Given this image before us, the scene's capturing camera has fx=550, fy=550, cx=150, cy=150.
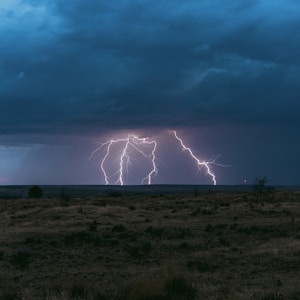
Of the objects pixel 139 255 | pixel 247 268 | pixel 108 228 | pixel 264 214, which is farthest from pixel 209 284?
pixel 264 214

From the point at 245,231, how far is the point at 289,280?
15.4 m

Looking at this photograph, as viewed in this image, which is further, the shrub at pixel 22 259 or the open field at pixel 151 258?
the shrub at pixel 22 259

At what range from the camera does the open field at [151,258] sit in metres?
14.0

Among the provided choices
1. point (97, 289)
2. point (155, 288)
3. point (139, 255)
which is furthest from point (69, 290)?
point (139, 255)

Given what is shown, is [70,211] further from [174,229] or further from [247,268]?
[247,268]

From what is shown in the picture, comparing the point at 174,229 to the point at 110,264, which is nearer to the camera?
the point at 110,264

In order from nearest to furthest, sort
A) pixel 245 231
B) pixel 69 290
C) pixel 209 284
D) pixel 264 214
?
pixel 69 290
pixel 209 284
pixel 245 231
pixel 264 214

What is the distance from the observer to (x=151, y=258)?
2216 centimetres

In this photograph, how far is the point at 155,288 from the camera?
13039mm

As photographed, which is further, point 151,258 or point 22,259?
point 151,258

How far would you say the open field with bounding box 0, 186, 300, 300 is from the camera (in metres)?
14.0

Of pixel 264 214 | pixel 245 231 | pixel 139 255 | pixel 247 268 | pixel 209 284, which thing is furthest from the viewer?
pixel 264 214

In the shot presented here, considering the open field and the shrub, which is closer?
the open field

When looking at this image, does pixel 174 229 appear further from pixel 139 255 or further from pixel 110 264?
pixel 110 264
